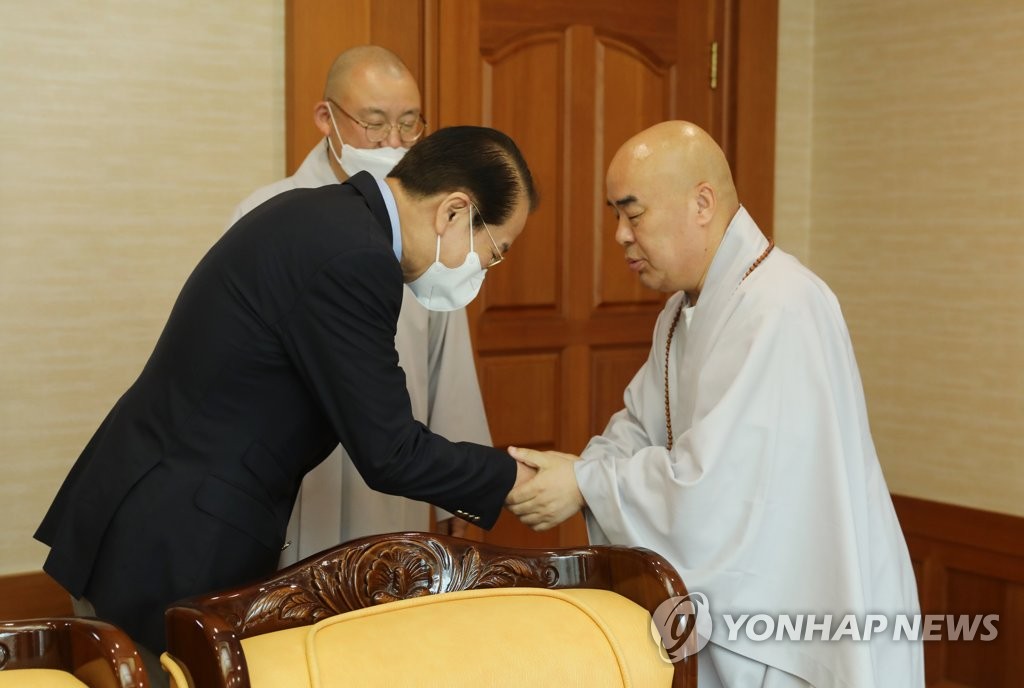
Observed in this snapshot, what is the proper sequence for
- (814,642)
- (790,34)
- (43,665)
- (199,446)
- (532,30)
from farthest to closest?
(790,34) < (532,30) < (814,642) < (199,446) < (43,665)

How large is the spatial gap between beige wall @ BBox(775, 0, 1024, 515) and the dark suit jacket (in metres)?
2.29

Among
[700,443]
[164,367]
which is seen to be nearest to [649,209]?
[700,443]

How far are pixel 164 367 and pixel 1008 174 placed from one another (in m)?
2.57

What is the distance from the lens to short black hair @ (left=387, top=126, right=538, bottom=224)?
1.73 meters

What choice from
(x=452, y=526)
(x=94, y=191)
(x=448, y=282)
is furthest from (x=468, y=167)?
(x=94, y=191)

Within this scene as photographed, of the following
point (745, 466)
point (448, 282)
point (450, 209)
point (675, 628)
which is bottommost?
point (675, 628)

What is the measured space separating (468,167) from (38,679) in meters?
0.91

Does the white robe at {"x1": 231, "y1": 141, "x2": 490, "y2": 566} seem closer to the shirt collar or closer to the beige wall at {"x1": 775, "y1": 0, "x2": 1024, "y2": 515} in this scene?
the shirt collar

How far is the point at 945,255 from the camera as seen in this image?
354cm

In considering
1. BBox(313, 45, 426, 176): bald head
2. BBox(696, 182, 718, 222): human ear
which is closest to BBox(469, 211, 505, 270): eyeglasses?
BBox(696, 182, 718, 222): human ear

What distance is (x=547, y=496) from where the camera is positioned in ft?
6.59

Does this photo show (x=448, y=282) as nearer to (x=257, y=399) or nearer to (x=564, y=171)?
(x=257, y=399)

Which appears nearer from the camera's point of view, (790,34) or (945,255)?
(945,255)

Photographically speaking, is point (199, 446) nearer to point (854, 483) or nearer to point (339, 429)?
point (339, 429)
